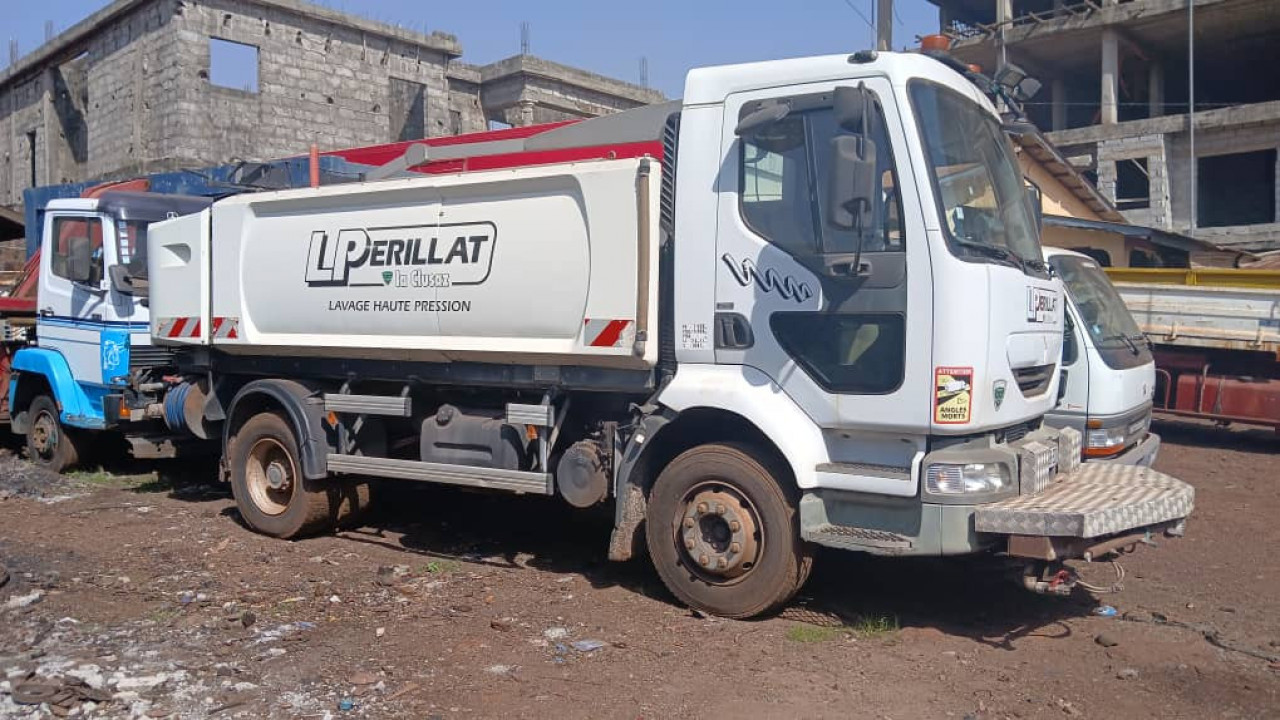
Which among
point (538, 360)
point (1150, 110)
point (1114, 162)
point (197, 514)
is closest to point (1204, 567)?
point (538, 360)

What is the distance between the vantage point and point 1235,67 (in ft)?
102

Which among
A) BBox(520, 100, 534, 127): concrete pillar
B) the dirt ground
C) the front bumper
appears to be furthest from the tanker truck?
BBox(520, 100, 534, 127): concrete pillar

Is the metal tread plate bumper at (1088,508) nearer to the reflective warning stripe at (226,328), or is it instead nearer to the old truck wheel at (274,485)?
the old truck wheel at (274,485)

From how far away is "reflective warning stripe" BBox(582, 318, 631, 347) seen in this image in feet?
18.6

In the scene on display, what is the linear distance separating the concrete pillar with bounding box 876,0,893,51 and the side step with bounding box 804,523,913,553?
12.6ft

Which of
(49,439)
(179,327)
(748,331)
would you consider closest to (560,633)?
(748,331)

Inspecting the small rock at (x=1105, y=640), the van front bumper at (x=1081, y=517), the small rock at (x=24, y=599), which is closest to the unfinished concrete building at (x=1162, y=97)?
the van front bumper at (x=1081, y=517)

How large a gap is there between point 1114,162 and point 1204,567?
75.9 feet

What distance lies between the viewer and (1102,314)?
862cm

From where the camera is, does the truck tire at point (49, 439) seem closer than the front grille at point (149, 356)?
No

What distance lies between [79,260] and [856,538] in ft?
24.6

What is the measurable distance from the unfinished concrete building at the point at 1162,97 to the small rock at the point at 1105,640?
22.7 metres

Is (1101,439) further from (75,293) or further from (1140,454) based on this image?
(75,293)

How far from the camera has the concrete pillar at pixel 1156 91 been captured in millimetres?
29281
